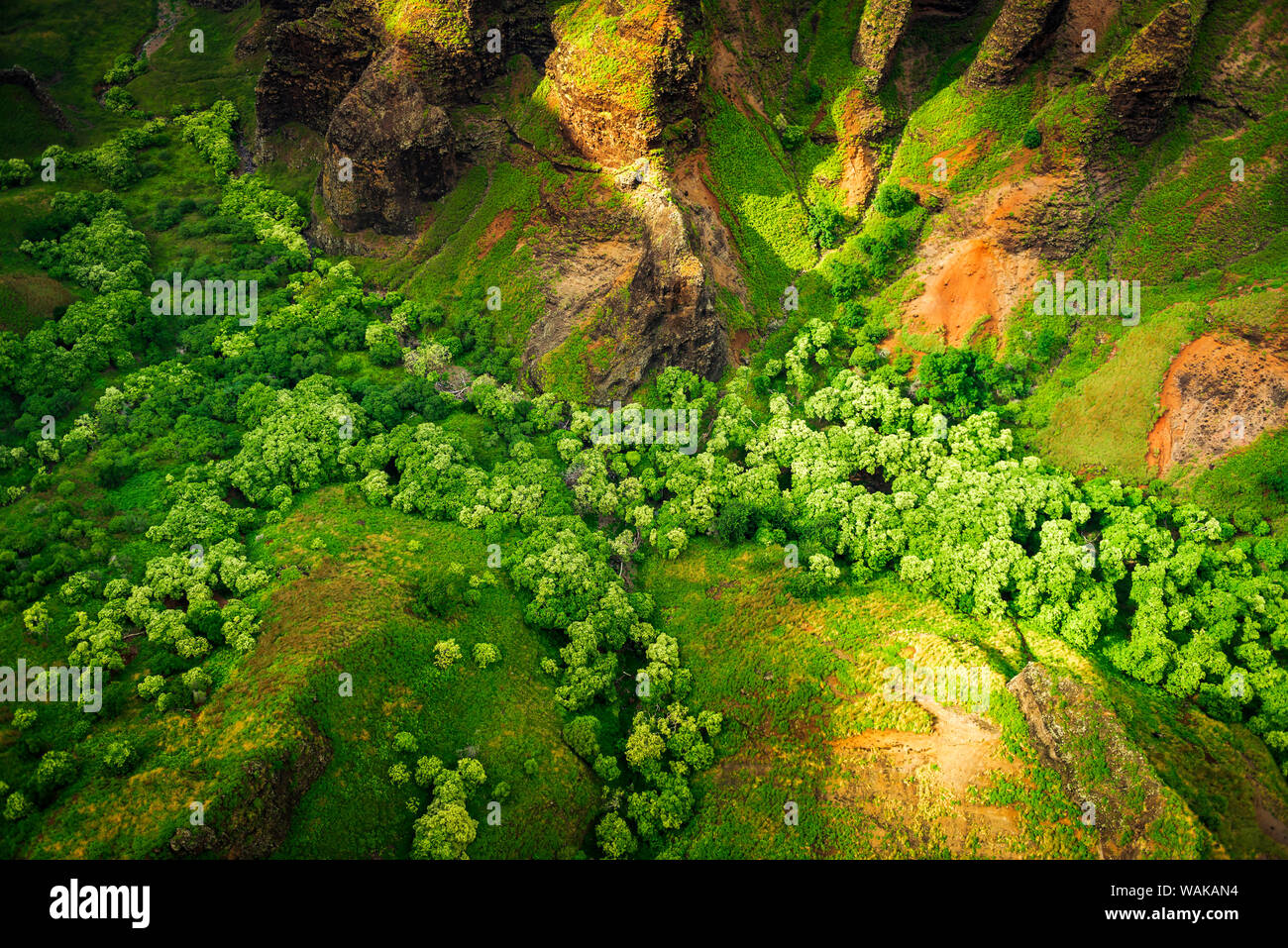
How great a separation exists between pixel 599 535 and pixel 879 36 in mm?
55612

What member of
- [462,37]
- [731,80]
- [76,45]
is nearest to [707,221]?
[731,80]

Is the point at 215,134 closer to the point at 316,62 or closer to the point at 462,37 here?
the point at 316,62

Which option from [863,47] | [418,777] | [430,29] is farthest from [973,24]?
[418,777]

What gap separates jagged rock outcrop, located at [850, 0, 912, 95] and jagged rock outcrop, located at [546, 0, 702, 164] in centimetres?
1692

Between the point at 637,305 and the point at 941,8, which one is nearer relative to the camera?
the point at 637,305

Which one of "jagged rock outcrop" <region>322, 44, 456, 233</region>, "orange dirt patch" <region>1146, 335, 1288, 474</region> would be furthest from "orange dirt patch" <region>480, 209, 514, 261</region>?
"orange dirt patch" <region>1146, 335, 1288, 474</region>

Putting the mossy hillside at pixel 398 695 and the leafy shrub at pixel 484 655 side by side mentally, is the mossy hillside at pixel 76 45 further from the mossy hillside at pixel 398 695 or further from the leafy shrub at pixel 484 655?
the leafy shrub at pixel 484 655

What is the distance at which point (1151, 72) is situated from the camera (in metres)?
70.8

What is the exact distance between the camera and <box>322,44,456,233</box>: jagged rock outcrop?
274 feet

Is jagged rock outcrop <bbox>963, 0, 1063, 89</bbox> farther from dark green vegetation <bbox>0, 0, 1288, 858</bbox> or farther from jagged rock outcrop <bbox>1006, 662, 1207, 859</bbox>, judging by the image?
jagged rock outcrop <bbox>1006, 662, 1207, 859</bbox>

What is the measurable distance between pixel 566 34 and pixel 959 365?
46.9m

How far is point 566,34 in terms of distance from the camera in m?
83.3

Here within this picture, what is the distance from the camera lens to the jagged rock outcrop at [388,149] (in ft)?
274

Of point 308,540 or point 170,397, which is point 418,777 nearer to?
point 308,540
